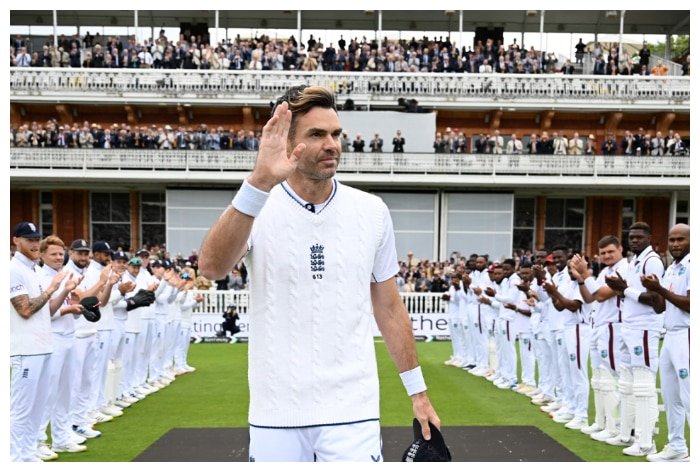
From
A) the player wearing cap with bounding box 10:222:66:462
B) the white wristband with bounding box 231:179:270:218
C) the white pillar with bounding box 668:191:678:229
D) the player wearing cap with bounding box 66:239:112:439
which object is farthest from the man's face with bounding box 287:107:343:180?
the white pillar with bounding box 668:191:678:229

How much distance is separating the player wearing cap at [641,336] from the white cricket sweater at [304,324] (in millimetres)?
5792

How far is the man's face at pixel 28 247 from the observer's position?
7996 millimetres

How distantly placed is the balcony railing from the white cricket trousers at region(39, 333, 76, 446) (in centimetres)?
Answer: 2699

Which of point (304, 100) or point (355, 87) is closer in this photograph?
point (304, 100)

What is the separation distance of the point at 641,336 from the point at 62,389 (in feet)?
22.6

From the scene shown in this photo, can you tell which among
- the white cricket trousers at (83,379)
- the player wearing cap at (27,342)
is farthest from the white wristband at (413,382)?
the white cricket trousers at (83,379)

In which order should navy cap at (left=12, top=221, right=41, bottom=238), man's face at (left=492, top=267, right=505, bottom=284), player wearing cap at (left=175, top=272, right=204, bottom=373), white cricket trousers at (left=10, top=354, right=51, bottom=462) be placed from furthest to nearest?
player wearing cap at (left=175, top=272, right=204, bottom=373), man's face at (left=492, top=267, right=505, bottom=284), white cricket trousers at (left=10, top=354, right=51, bottom=462), navy cap at (left=12, top=221, right=41, bottom=238)

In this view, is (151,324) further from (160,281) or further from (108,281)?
(108,281)

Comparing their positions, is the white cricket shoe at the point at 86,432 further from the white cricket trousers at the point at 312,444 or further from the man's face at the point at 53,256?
the white cricket trousers at the point at 312,444

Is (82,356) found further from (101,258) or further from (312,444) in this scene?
(312,444)

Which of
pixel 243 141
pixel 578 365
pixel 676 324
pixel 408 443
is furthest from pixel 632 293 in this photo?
pixel 243 141

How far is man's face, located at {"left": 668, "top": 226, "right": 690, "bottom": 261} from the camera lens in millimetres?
8078

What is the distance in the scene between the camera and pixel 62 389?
9516 millimetres

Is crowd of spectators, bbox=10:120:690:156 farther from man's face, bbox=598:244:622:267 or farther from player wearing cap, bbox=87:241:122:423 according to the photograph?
man's face, bbox=598:244:622:267
